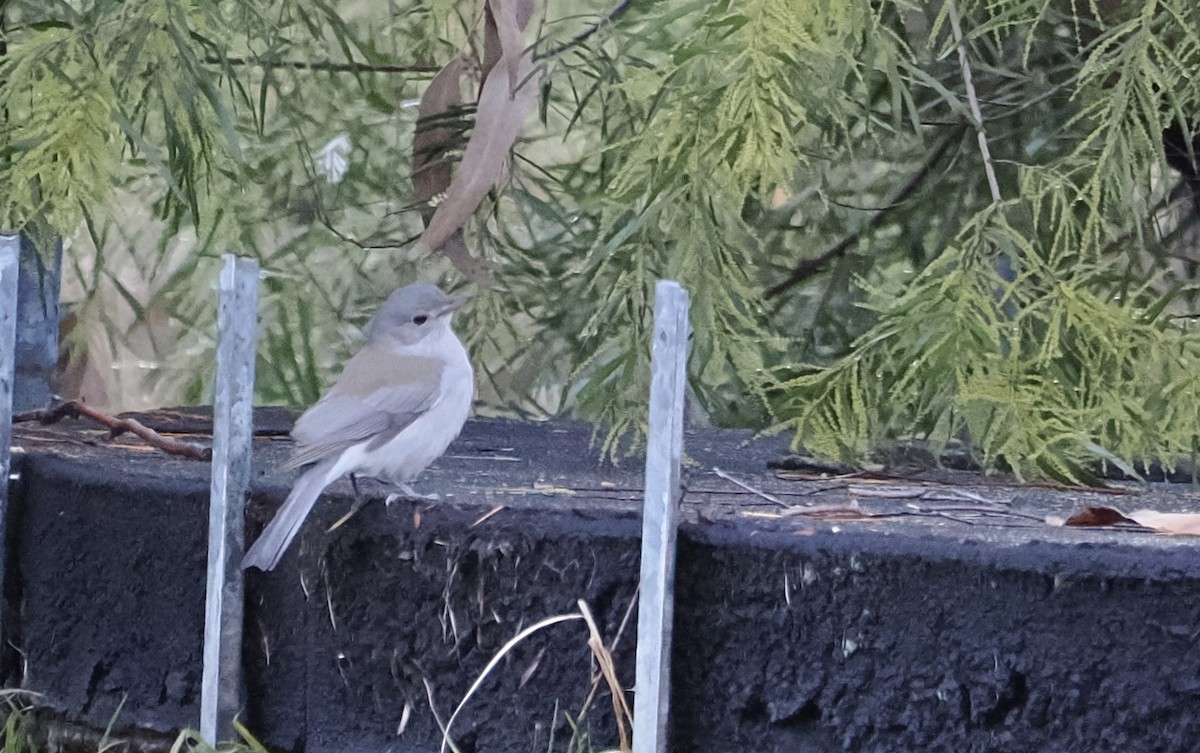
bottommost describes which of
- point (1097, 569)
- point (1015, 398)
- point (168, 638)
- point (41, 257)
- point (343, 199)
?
point (168, 638)

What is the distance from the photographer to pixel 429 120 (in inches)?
122

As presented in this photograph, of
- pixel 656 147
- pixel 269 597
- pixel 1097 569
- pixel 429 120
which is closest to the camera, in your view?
pixel 1097 569

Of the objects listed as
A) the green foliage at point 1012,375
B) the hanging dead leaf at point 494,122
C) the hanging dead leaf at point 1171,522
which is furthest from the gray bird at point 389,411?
the hanging dead leaf at point 1171,522

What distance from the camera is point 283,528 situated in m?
2.05

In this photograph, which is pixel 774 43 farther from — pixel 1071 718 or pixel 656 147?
pixel 1071 718

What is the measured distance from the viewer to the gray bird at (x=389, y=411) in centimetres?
211

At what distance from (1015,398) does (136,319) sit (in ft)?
8.21

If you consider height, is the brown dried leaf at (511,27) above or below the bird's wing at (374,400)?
above

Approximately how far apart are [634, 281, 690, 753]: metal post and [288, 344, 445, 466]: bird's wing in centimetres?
66

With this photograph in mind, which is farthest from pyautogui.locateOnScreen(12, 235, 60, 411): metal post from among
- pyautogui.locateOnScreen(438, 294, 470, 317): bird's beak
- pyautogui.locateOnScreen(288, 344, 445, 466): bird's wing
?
pyautogui.locateOnScreen(438, 294, 470, 317): bird's beak

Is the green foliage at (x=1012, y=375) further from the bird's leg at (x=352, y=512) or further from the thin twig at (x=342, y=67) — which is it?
the thin twig at (x=342, y=67)

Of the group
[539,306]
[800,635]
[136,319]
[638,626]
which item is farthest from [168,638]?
[136,319]

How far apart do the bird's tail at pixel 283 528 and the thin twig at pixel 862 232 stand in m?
1.55

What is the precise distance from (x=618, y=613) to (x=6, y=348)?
3.43 ft
